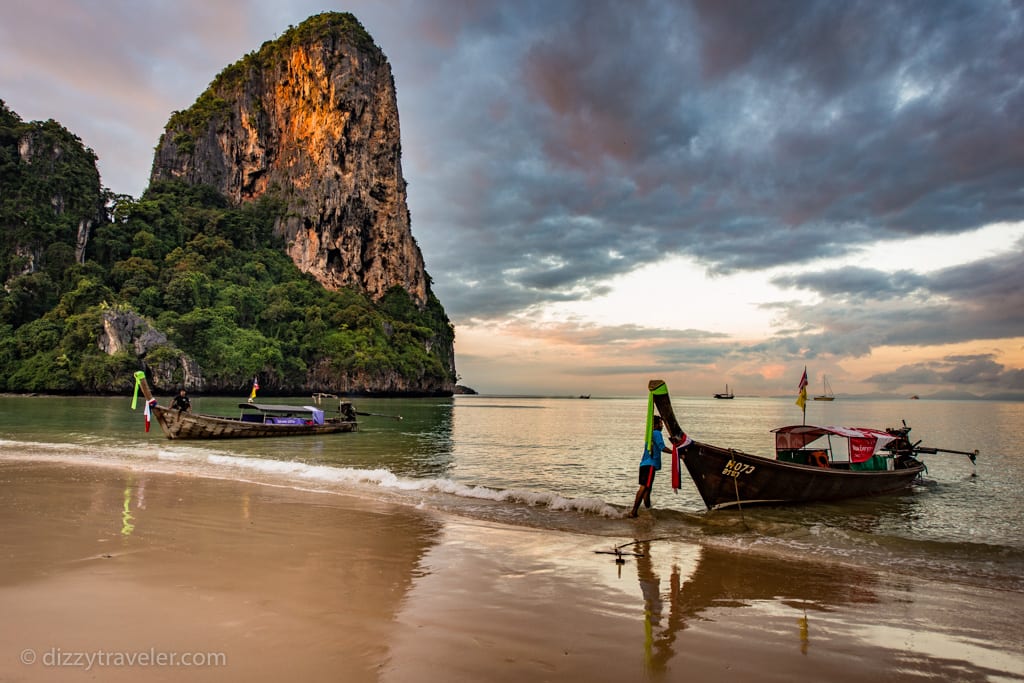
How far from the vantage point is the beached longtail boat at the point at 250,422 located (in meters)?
22.9

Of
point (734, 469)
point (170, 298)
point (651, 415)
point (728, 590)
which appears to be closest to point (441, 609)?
point (728, 590)

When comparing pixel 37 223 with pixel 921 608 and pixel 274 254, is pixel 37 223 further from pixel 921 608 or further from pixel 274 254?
pixel 921 608

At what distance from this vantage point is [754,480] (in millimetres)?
11281

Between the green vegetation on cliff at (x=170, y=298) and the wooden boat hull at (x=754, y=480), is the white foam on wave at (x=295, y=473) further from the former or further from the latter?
the green vegetation on cliff at (x=170, y=298)

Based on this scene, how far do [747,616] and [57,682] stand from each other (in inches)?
213

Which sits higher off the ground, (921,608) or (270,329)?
(270,329)

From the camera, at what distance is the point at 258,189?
107m

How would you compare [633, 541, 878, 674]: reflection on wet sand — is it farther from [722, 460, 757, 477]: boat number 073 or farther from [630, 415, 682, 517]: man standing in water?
[722, 460, 757, 477]: boat number 073

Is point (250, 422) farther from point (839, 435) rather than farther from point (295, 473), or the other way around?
point (839, 435)

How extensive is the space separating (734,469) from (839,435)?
5.41 m

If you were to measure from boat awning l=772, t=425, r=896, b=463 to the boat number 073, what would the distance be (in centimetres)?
294

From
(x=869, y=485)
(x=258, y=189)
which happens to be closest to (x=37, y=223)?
(x=258, y=189)

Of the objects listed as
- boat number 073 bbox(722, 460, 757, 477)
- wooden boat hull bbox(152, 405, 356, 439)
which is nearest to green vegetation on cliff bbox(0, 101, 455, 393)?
wooden boat hull bbox(152, 405, 356, 439)

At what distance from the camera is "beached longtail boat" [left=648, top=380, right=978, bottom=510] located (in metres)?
10.8
